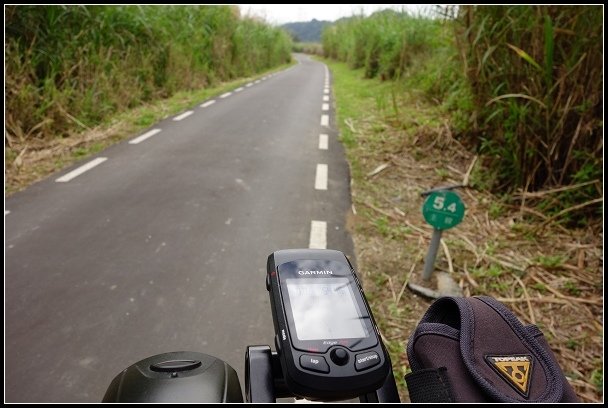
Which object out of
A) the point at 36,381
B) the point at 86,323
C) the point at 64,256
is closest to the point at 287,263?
the point at 36,381

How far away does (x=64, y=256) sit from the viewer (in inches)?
114

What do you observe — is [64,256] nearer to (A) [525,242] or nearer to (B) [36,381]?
(B) [36,381]

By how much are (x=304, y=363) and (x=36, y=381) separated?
6.35 ft

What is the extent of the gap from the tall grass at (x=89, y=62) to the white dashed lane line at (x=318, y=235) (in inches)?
173

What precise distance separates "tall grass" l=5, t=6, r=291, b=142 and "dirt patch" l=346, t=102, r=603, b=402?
4765mm

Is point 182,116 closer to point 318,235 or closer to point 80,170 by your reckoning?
point 80,170

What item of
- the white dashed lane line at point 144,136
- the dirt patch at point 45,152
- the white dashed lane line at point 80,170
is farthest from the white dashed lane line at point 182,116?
the white dashed lane line at point 80,170

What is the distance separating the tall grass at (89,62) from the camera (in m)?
5.54

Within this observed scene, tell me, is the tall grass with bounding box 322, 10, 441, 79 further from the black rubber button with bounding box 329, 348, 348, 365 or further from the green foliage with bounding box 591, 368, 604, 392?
the black rubber button with bounding box 329, 348, 348, 365

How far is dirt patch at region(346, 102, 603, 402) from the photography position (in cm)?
228

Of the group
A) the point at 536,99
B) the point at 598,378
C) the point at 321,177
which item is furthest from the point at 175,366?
the point at 321,177

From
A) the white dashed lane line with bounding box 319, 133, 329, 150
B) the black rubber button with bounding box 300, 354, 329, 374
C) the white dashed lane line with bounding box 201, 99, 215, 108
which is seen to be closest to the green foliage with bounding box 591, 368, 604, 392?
the black rubber button with bounding box 300, 354, 329, 374

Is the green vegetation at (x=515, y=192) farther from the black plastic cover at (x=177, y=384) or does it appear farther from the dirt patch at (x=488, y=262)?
the black plastic cover at (x=177, y=384)

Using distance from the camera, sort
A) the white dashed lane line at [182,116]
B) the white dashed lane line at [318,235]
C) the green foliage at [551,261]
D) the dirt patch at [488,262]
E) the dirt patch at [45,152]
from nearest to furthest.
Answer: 1. the dirt patch at [488,262]
2. the green foliage at [551,261]
3. the white dashed lane line at [318,235]
4. the dirt patch at [45,152]
5. the white dashed lane line at [182,116]
